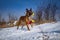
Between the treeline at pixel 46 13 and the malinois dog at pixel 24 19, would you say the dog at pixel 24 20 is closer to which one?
the malinois dog at pixel 24 19

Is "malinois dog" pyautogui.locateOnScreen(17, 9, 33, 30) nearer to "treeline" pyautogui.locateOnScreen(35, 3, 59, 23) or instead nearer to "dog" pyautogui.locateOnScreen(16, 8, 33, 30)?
"dog" pyautogui.locateOnScreen(16, 8, 33, 30)

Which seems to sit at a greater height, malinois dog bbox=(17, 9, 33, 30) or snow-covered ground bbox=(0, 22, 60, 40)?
malinois dog bbox=(17, 9, 33, 30)

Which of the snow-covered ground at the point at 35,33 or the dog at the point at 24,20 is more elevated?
the dog at the point at 24,20

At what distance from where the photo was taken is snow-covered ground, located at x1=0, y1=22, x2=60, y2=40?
225cm

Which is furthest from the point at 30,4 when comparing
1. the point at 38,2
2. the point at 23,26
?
the point at 23,26

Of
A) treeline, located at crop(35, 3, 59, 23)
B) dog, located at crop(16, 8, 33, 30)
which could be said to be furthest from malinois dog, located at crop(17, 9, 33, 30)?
treeline, located at crop(35, 3, 59, 23)

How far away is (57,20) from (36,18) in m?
0.32

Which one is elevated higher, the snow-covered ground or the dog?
the dog

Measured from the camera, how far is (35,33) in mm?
2297

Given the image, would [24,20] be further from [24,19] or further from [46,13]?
[46,13]

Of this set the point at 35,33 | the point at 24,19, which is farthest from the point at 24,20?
the point at 35,33

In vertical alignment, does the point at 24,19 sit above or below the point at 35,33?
above

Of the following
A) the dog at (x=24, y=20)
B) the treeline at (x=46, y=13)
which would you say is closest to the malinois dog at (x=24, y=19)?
the dog at (x=24, y=20)

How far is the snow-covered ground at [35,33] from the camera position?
2.25 meters
